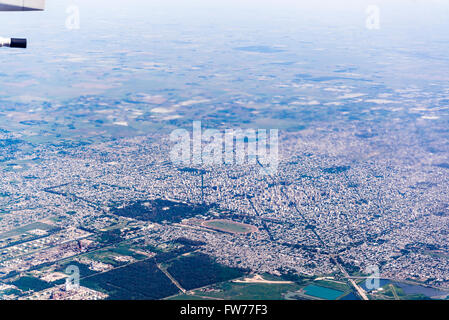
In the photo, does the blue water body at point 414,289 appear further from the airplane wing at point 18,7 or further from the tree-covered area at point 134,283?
the airplane wing at point 18,7

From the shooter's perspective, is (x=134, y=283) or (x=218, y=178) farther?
(x=218, y=178)

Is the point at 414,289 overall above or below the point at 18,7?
below

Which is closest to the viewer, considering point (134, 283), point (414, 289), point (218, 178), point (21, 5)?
point (21, 5)

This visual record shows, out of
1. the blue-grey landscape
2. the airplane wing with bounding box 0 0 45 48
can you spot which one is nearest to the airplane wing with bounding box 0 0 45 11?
the airplane wing with bounding box 0 0 45 48

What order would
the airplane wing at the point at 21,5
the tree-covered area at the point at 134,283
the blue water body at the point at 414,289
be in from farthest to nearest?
the blue water body at the point at 414,289 < the tree-covered area at the point at 134,283 < the airplane wing at the point at 21,5

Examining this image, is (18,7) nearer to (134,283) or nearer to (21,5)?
(21,5)

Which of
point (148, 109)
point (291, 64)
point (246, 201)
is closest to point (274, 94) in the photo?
point (148, 109)

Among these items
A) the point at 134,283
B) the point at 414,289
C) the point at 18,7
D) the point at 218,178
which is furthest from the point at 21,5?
the point at 218,178

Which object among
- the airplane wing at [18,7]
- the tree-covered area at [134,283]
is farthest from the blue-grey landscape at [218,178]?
the airplane wing at [18,7]
